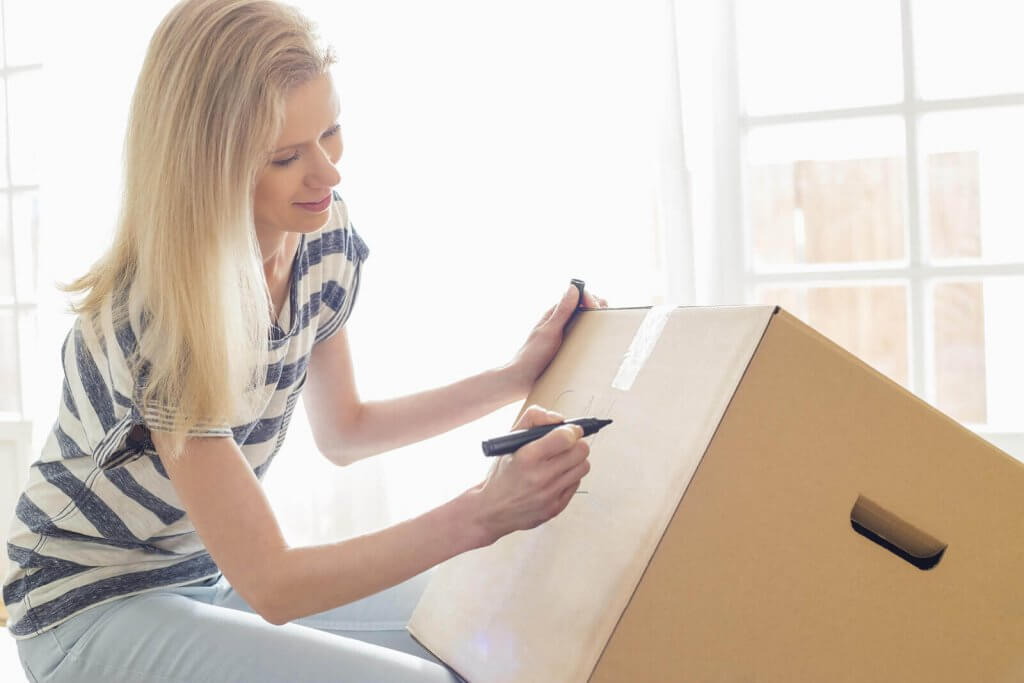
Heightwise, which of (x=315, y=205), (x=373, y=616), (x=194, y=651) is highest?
(x=315, y=205)

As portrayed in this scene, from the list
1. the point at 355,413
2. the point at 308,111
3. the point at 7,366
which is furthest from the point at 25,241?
the point at 308,111

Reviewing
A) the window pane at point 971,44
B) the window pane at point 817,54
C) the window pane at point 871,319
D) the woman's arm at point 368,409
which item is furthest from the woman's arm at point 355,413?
the window pane at point 871,319

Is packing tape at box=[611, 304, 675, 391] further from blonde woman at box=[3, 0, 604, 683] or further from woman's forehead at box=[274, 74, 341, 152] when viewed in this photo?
woman's forehead at box=[274, 74, 341, 152]

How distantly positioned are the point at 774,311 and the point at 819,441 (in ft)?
0.30

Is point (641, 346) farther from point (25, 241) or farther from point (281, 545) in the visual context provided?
point (25, 241)

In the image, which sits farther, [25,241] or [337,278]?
[25,241]

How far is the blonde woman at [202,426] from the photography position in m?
0.82

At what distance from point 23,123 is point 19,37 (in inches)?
7.4

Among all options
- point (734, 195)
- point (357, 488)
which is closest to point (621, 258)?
point (734, 195)

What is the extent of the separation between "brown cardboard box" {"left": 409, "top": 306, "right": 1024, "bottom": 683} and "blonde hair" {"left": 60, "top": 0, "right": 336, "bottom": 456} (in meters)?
0.39

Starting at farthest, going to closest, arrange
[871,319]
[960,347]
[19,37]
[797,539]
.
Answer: [871,319], [960,347], [19,37], [797,539]

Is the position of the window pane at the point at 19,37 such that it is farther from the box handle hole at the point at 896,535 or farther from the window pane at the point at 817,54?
the box handle hole at the point at 896,535

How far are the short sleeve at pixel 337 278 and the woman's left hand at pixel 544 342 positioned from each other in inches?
9.2

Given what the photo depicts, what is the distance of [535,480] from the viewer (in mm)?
705
